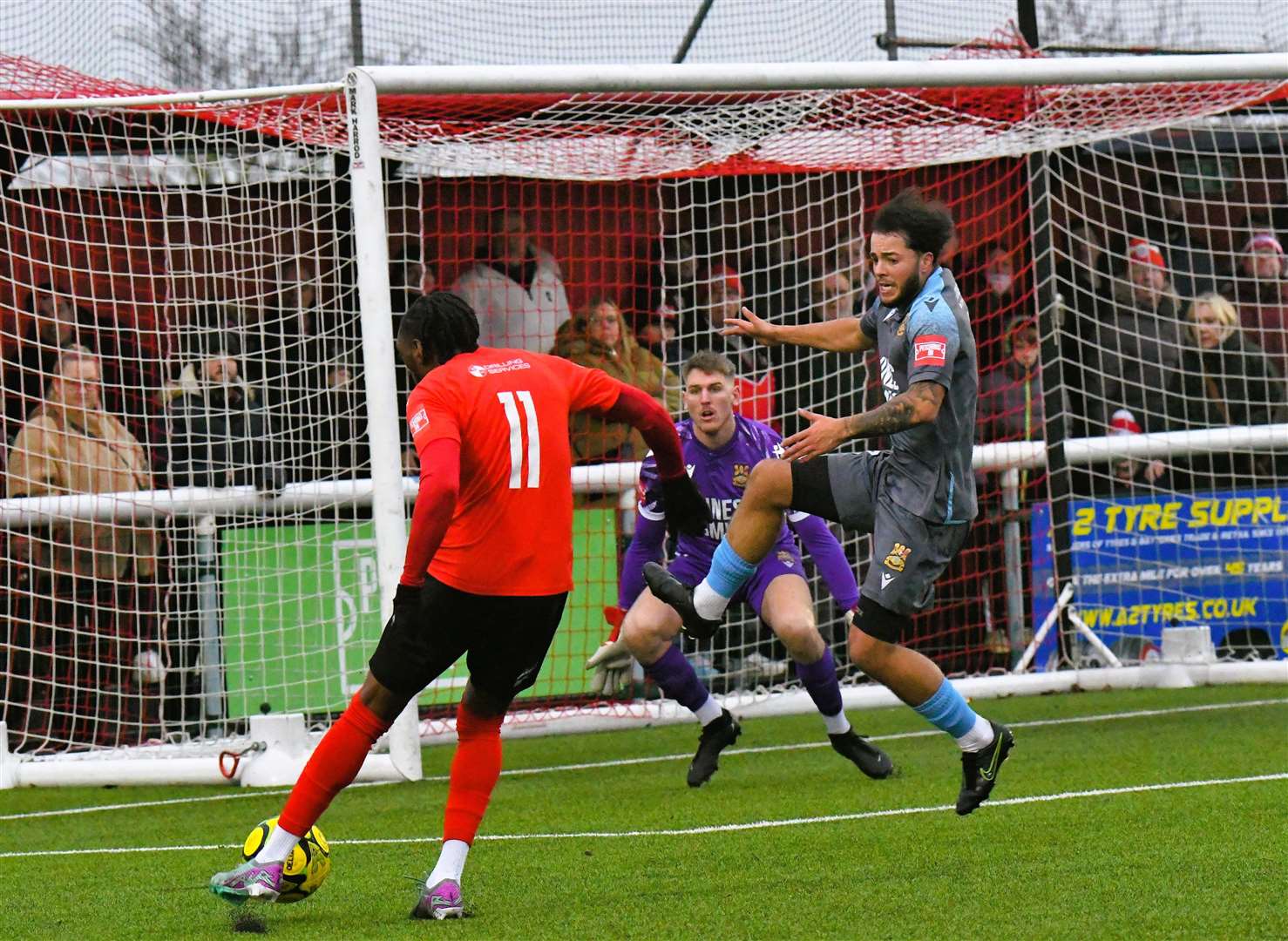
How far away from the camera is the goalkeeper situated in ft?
26.3

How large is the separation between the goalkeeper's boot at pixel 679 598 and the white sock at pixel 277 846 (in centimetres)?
167

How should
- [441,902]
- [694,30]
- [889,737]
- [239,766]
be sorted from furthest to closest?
[694,30]
[889,737]
[239,766]
[441,902]

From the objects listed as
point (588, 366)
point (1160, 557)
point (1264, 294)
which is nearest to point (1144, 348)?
point (1264, 294)

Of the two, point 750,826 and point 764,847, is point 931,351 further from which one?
Result: point 750,826

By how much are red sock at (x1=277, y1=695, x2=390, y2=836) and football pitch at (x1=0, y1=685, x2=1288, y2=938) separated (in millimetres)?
307

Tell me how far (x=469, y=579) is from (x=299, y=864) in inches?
37.4

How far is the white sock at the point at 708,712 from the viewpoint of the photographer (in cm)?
834

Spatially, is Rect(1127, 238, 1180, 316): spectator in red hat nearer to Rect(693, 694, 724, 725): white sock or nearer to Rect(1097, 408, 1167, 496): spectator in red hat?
Rect(1097, 408, 1167, 496): spectator in red hat

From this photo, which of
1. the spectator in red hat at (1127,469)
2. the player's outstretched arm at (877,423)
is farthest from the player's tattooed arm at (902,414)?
the spectator in red hat at (1127,469)

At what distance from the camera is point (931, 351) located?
19.0ft

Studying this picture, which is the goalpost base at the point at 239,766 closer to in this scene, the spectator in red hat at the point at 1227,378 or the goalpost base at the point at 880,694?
the goalpost base at the point at 880,694

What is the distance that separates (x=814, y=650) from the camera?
803cm

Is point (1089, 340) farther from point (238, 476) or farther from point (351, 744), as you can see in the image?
point (351, 744)

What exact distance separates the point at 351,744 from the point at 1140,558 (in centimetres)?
745
